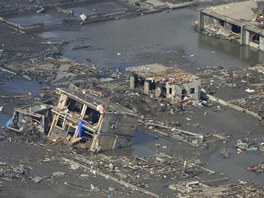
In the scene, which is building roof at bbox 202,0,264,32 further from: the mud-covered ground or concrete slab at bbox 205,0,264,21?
the mud-covered ground

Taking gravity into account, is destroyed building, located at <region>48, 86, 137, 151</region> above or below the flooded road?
above

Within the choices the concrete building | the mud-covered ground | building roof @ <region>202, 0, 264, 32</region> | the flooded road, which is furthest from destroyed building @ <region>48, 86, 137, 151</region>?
building roof @ <region>202, 0, 264, 32</region>

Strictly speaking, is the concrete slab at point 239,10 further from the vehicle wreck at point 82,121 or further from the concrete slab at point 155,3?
the vehicle wreck at point 82,121

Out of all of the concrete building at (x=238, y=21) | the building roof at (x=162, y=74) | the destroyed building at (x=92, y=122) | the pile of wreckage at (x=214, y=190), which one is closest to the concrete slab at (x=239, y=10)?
the concrete building at (x=238, y=21)

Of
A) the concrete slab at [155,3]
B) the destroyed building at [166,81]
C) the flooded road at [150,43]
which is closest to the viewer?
the destroyed building at [166,81]

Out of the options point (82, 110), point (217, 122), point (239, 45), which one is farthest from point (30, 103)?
point (239, 45)

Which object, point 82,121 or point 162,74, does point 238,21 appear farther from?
point 82,121

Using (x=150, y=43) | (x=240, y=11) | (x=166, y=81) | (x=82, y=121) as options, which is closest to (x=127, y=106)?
(x=166, y=81)
